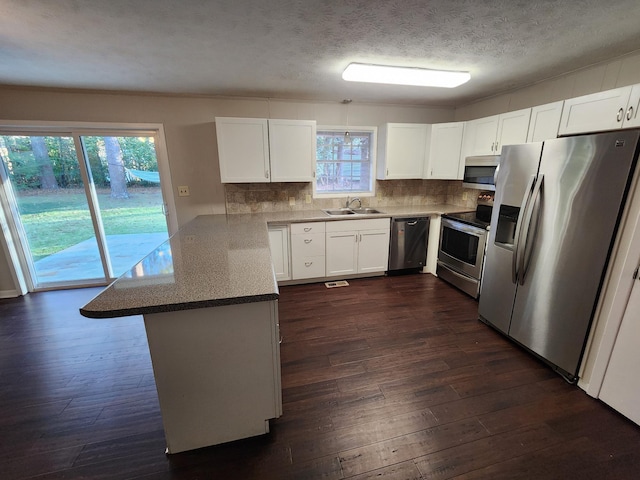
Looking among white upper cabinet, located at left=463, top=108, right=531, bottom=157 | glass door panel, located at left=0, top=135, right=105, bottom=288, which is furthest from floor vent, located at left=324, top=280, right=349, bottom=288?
glass door panel, located at left=0, top=135, right=105, bottom=288

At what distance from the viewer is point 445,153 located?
356 centimetres

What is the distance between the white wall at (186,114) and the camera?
9.45 feet

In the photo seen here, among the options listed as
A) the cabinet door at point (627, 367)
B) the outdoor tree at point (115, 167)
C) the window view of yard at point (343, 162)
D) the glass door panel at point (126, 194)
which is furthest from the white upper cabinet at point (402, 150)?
the outdoor tree at point (115, 167)

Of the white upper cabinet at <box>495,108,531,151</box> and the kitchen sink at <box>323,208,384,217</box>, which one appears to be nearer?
the white upper cabinet at <box>495,108,531,151</box>

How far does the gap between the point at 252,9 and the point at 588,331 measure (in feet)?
9.42

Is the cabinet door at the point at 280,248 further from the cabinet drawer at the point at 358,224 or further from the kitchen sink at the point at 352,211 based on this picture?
the kitchen sink at the point at 352,211

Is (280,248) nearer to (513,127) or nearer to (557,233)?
(557,233)

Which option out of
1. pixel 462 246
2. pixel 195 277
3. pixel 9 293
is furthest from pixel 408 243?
pixel 9 293

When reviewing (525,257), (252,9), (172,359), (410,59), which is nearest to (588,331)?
(525,257)

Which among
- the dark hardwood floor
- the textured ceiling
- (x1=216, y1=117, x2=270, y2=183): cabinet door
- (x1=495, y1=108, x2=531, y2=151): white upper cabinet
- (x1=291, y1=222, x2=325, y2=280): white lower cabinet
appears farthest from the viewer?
(x1=291, y1=222, x2=325, y2=280): white lower cabinet

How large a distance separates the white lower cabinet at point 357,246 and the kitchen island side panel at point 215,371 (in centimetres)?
211

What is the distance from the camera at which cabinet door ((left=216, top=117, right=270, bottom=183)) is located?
119 inches

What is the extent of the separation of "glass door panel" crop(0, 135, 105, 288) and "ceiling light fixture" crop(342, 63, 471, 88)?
3.35 metres

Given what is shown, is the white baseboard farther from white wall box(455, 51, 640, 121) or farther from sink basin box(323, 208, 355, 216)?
white wall box(455, 51, 640, 121)
